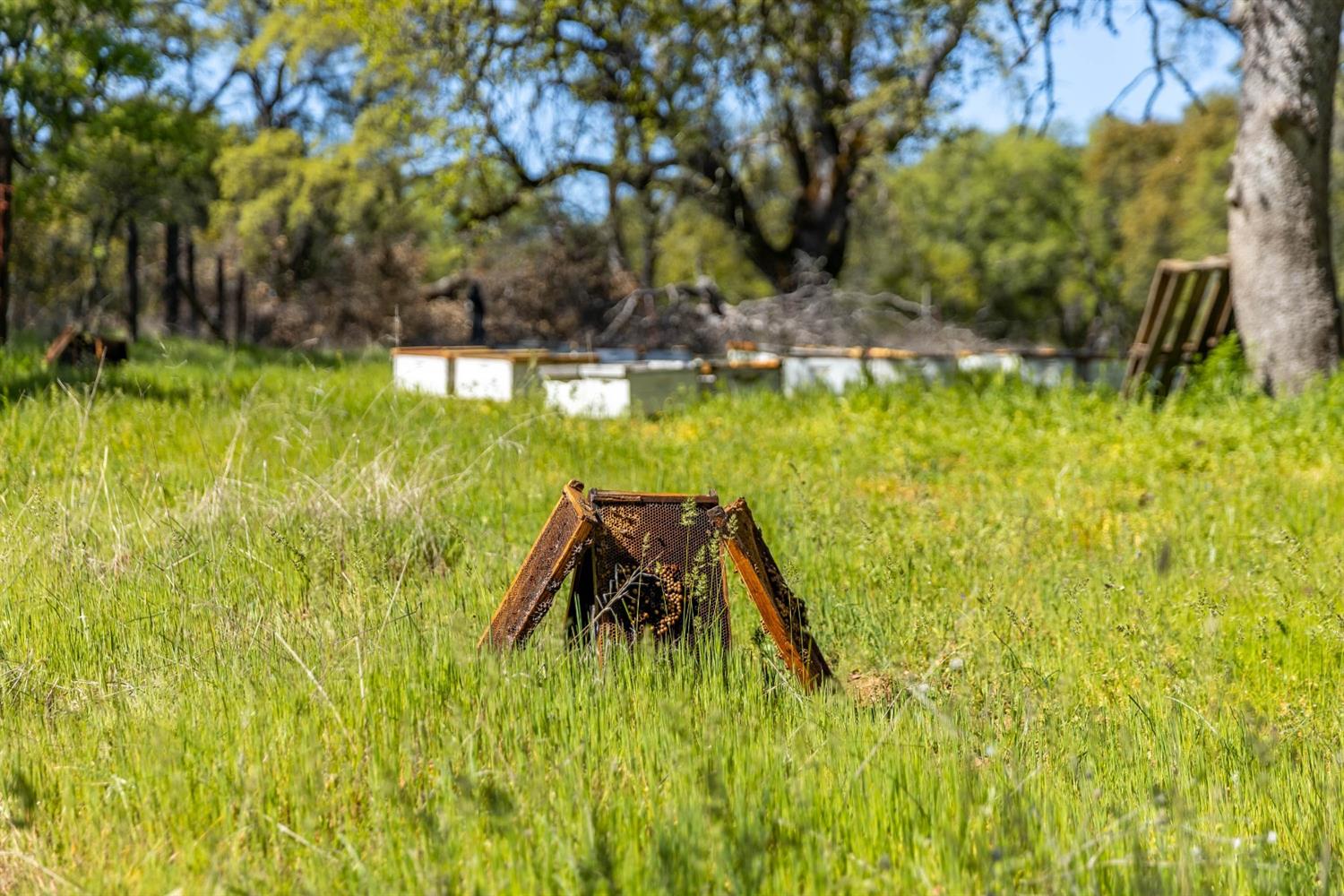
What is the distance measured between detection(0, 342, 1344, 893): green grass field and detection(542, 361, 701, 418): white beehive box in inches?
216

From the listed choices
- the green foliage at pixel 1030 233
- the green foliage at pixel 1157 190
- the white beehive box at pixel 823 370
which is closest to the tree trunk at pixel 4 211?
the white beehive box at pixel 823 370

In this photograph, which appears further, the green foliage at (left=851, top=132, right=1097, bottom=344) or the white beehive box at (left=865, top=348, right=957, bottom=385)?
the green foliage at (left=851, top=132, right=1097, bottom=344)

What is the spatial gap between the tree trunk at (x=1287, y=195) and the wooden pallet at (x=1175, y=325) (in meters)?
0.57

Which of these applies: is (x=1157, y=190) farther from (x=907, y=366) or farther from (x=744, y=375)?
(x=744, y=375)

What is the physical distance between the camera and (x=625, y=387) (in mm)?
12969

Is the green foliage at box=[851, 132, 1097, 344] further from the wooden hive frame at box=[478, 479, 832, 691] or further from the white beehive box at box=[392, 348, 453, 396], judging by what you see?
the wooden hive frame at box=[478, 479, 832, 691]

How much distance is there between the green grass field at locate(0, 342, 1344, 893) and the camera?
2.41 m

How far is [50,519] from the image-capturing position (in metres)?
4.78

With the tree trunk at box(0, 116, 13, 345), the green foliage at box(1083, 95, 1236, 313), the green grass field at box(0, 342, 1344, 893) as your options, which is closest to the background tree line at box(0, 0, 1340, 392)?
the tree trunk at box(0, 116, 13, 345)

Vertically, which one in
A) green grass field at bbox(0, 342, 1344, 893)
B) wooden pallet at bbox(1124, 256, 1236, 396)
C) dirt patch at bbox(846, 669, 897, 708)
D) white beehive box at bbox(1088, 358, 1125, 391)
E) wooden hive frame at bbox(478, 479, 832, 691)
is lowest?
dirt patch at bbox(846, 669, 897, 708)

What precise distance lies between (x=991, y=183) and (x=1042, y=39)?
4344 centimetres

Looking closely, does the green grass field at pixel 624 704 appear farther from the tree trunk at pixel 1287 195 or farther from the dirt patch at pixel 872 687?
the tree trunk at pixel 1287 195

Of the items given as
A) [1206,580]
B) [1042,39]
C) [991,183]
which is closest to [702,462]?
[1206,580]

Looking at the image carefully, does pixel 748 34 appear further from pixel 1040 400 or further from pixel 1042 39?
pixel 1040 400
